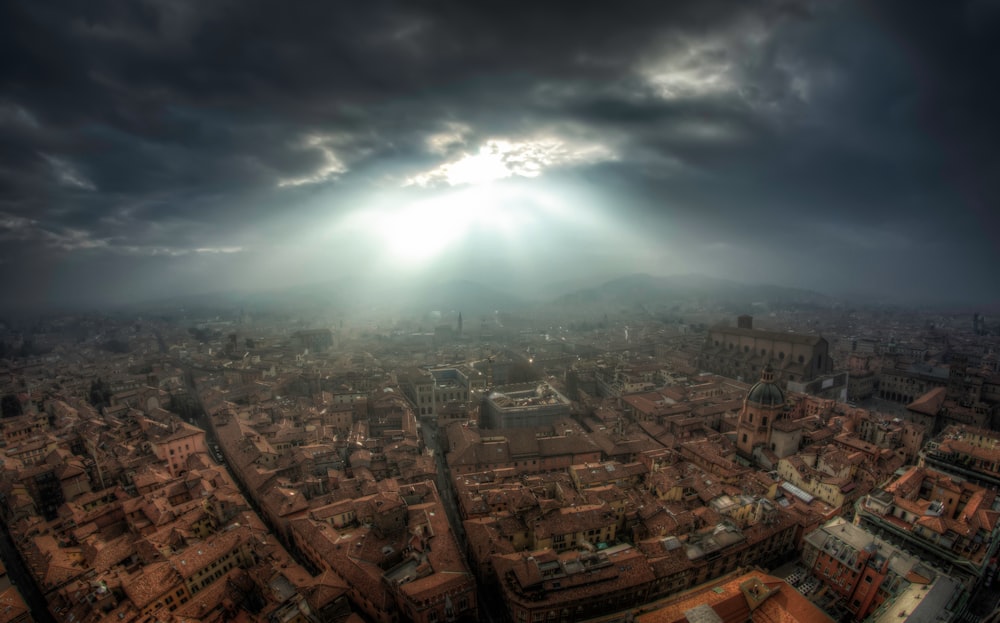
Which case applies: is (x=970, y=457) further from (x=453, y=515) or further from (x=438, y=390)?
(x=438, y=390)

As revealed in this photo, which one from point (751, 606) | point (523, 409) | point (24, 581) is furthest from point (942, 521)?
point (24, 581)

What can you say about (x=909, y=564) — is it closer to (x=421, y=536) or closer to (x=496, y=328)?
(x=421, y=536)

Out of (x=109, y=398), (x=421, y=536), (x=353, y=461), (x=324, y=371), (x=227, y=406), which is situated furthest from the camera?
(x=324, y=371)

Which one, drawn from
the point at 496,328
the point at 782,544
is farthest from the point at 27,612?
the point at 496,328

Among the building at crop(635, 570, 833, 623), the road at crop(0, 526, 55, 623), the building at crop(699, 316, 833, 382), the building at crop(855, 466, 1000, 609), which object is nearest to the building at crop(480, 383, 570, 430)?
the building at crop(635, 570, 833, 623)

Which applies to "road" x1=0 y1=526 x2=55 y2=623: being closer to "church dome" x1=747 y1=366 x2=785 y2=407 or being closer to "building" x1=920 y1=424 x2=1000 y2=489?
"church dome" x1=747 y1=366 x2=785 y2=407
